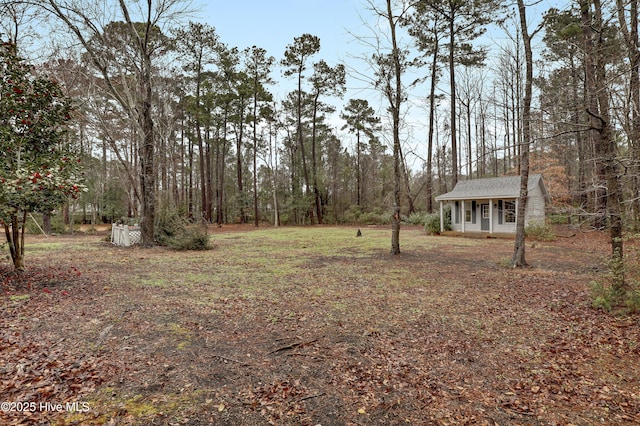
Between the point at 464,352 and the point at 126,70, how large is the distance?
627 inches

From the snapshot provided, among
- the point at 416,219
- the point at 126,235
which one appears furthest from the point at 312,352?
the point at 416,219

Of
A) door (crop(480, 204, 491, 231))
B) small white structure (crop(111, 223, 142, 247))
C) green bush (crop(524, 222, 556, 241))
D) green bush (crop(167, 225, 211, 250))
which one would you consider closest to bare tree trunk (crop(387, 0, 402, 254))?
green bush (crop(167, 225, 211, 250))

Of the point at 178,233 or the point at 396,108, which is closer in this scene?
the point at 396,108

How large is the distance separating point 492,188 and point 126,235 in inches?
668

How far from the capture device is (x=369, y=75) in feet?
31.2

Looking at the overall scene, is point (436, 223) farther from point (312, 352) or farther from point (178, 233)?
point (312, 352)

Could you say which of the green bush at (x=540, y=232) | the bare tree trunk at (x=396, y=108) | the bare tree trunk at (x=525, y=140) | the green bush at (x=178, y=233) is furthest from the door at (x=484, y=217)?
the green bush at (x=178, y=233)

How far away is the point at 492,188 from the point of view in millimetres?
16078

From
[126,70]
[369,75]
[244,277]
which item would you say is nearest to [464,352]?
[244,277]

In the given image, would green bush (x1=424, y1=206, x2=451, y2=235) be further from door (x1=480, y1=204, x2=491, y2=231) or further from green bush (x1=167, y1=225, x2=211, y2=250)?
green bush (x1=167, y1=225, x2=211, y2=250)

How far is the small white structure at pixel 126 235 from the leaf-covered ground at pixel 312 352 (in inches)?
218

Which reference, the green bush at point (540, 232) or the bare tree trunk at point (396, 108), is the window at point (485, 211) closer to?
the green bush at point (540, 232)

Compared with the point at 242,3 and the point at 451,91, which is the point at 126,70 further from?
the point at 451,91

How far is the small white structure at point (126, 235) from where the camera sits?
1159 cm
